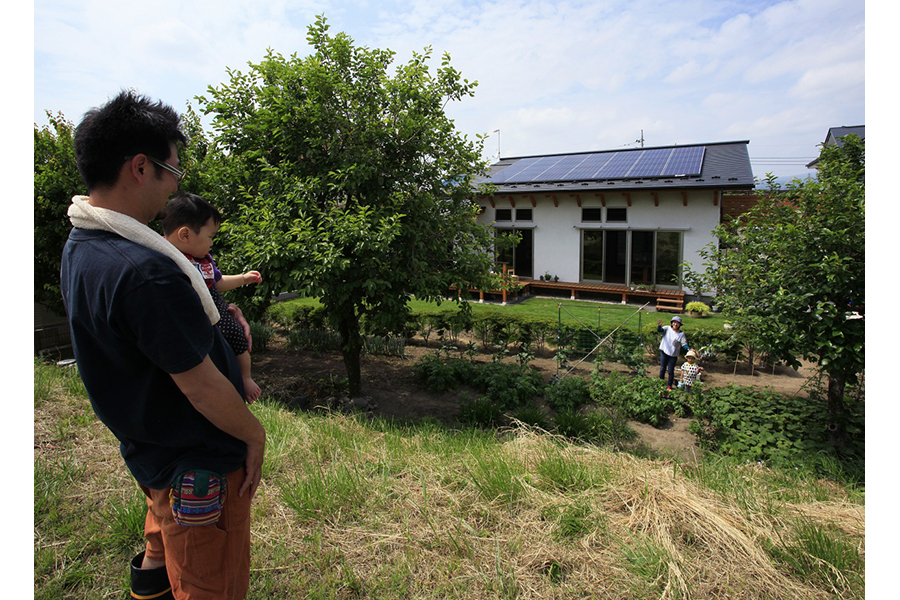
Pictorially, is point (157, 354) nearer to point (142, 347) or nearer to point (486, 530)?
point (142, 347)

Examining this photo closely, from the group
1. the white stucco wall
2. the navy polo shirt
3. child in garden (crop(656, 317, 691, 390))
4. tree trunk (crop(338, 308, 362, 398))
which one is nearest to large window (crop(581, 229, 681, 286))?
the white stucco wall

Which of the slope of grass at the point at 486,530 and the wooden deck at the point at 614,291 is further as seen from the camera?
the wooden deck at the point at 614,291

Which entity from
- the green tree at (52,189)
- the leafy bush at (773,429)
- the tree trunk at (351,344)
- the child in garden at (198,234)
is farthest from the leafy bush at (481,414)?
the green tree at (52,189)

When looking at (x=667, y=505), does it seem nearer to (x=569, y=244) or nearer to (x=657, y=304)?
(x=657, y=304)

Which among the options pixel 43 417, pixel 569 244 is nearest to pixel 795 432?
pixel 43 417

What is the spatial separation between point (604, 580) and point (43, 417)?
479cm

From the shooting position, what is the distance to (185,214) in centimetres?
255

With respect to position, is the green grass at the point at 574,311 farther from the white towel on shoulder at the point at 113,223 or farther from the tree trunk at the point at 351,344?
the white towel on shoulder at the point at 113,223

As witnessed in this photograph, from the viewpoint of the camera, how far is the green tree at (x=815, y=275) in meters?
5.66

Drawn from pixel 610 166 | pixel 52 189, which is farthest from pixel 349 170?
pixel 610 166

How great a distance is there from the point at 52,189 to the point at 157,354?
998 cm

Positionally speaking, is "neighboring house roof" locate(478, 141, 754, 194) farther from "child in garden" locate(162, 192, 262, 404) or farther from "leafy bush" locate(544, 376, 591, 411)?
"child in garden" locate(162, 192, 262, 404)

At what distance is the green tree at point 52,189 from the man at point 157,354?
9.11 meters

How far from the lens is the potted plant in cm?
1411
